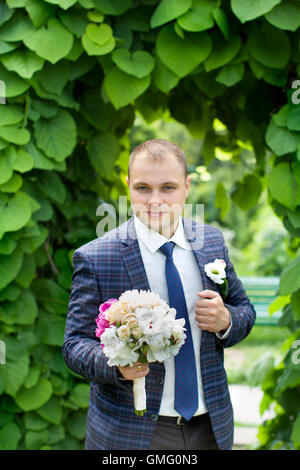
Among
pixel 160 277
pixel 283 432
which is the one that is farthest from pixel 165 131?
pixel 160 277

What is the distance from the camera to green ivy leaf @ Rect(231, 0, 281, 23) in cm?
190

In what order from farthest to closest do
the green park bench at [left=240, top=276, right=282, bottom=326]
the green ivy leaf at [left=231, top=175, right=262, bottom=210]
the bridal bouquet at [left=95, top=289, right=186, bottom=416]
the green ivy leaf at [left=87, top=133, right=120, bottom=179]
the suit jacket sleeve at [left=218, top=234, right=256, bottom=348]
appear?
the green park bench at [left=240, top=276, right=282, bottom=326] → the green ivy leaf at [left=231, top=175, right=262, bottom=210] → the green ivy leaf at [left=87, top=133, right=120, bottom=179] → the suit jacket sleeve at [left=218, top=234, right=256, bottom=348] → the bridal bouquet at [left=95, top=289, right=186, bottom=416]

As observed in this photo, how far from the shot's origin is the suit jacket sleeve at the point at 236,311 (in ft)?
5.28

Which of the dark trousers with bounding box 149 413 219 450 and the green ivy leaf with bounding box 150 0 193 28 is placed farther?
the green ivy leaf with bounding box 150 0 193 28

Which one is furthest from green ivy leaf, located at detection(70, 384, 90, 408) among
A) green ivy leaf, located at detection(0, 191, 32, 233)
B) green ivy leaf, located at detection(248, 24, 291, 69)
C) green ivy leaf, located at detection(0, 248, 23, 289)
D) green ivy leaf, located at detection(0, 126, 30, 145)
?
green ivy leaf, located at detection(248, 24, 291, 69)

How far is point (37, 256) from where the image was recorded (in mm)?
2434

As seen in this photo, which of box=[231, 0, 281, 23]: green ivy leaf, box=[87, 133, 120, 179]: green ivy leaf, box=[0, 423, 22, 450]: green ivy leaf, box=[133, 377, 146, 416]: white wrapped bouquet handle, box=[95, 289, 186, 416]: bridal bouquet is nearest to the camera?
box=[95, 289, 186, 416]: bridal bouquet

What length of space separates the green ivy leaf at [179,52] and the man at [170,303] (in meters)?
0.58

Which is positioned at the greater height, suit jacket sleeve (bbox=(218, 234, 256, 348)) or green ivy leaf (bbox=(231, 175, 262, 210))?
suit jacket sleeve (bbox=(218, 234, 256, 348))

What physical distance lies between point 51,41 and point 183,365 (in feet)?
4.02

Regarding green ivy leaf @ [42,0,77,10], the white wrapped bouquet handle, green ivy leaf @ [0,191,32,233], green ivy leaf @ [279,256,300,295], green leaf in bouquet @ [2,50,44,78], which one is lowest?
green ivy leaf @ [279,256,300,295]

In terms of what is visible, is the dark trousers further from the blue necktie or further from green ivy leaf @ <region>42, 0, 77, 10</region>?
green ivy leaf @ <region>42, 0, 77, 10</region>

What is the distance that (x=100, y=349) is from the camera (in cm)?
146
